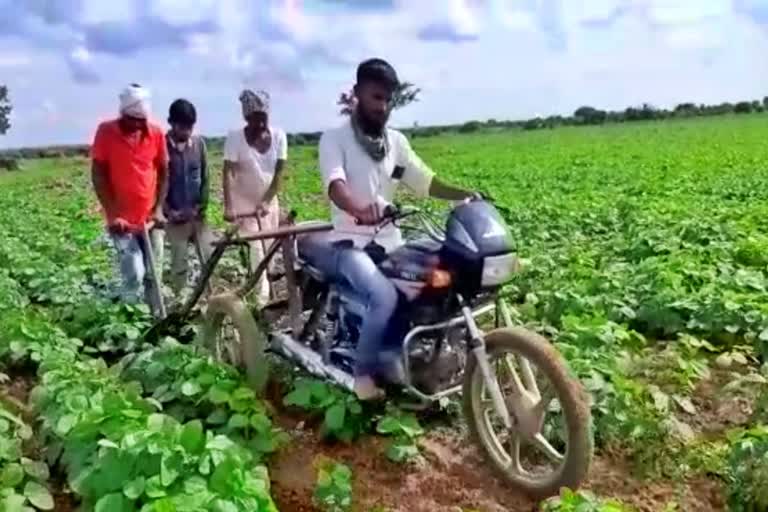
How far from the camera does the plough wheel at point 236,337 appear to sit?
20.8ft

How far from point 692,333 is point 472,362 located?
253 cm

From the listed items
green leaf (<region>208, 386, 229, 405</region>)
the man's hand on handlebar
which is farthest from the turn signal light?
green leaf (<region>208, 386, 229, 405</region>)

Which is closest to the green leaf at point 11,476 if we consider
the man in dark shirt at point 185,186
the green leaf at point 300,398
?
the green leaf at point 300,398

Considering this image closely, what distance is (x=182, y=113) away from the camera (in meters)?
8.35

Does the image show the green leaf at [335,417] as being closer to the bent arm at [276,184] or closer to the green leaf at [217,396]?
the green leaf at [217,396]

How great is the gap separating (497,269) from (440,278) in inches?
10.1

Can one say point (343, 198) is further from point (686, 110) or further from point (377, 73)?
point (686, 110)

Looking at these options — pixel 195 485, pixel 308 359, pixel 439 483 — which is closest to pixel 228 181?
pixel 308 359

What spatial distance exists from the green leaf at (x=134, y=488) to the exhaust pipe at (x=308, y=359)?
1587mm

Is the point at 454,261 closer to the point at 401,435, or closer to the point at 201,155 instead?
the point at 401,435

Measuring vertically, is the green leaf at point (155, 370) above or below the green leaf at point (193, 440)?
below

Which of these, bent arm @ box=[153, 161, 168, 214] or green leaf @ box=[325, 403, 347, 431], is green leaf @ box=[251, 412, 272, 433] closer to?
green leaf @ box=[325, 403, 347, 431]

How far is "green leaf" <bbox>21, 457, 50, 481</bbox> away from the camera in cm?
465

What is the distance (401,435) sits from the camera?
5277mm
